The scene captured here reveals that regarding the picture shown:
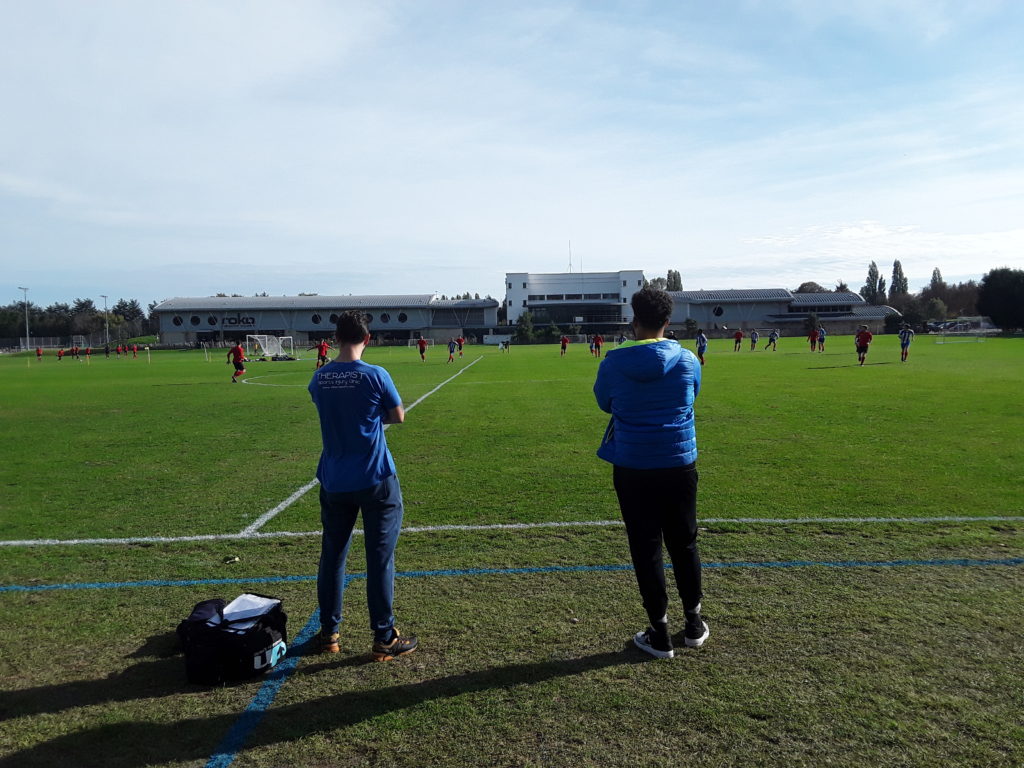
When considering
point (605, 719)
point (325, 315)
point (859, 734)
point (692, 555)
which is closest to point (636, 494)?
point (692, 555)

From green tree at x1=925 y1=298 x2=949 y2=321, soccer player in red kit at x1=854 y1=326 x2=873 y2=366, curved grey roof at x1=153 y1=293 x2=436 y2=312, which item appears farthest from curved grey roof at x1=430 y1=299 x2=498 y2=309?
soccer player in red kit at x1=854 y1=326 x2=873 y2=366

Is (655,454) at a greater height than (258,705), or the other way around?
(655,454)

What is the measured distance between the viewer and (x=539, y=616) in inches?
181

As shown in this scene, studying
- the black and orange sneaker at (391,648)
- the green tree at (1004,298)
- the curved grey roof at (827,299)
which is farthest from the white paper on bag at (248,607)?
the curved grey roof at (827,299)

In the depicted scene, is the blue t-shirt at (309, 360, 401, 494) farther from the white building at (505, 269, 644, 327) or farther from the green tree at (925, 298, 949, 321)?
the green tree at (925, 298, 949, 321)

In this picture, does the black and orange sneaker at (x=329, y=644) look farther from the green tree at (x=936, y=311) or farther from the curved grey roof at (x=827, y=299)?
the green tree at (x=936, y=311)

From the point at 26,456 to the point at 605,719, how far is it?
12027 mm

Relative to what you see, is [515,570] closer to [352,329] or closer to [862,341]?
[352,329]

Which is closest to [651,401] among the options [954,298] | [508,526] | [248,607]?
[248,607]

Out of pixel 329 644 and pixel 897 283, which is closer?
pixel 329 644

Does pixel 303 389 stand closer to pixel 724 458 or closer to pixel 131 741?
pixel 724 458

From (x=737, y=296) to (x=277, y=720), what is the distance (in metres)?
120

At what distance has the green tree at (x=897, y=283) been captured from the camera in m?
154

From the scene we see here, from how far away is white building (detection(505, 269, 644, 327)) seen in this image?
119062 millimetres
